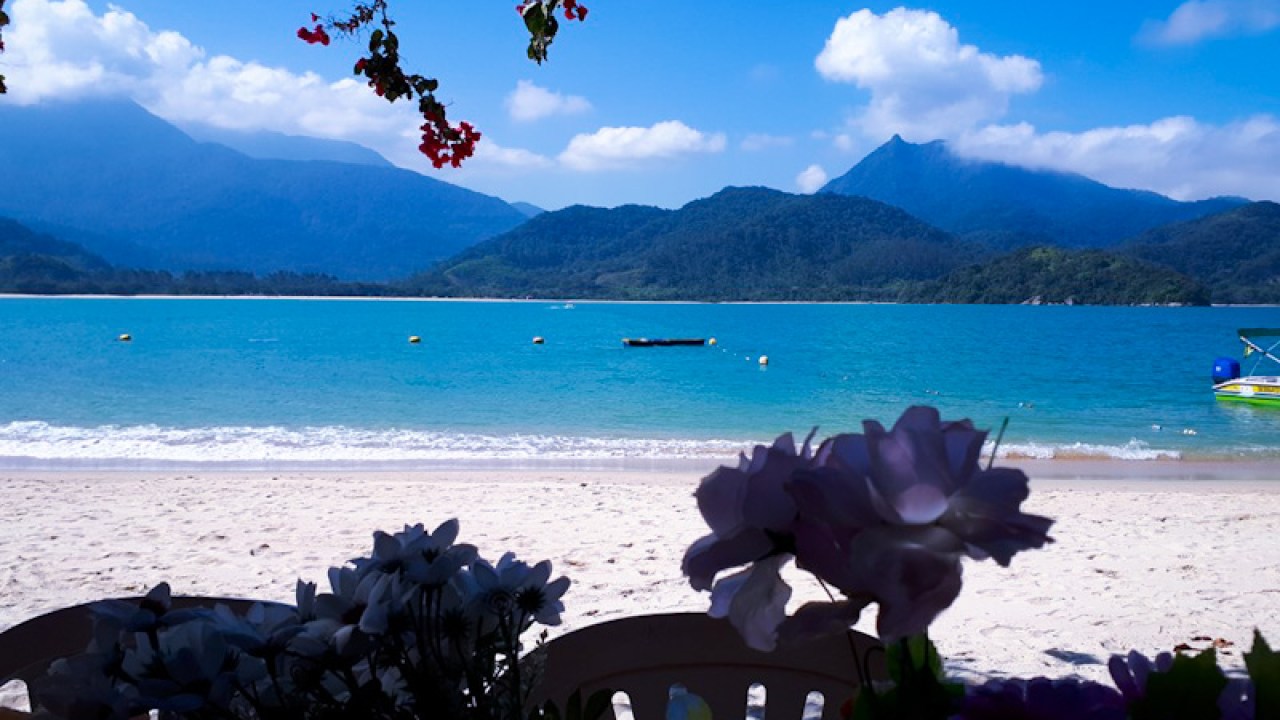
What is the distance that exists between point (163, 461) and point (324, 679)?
9.70 meters

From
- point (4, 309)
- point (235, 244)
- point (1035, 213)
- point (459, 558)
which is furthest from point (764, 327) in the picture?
point (1035, 213)

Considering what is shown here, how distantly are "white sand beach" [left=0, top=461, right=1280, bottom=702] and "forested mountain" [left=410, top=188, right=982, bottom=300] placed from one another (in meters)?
88.3

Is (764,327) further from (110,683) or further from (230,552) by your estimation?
(110,683)

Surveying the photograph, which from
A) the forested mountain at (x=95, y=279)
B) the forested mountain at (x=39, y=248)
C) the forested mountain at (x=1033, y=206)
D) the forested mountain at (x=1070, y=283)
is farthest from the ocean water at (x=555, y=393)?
the forested mountain at (x=1033, y=206)

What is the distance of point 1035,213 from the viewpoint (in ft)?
557

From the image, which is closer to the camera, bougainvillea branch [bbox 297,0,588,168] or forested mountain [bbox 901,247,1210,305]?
bougainvillea branch [bbox 297,0,588,168]

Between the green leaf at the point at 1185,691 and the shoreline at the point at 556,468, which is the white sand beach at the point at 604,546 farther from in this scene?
the green leaf at the point at 1185,691

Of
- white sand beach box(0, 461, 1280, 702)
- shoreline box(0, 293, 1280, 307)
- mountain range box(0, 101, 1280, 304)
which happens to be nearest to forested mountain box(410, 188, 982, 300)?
mountain range box(0, 101, 1280, 304)

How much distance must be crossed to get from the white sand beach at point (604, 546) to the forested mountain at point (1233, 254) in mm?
91726

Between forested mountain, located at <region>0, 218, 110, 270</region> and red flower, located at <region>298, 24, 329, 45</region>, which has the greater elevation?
forested mountain, located at <region>0, 218, 110, 270</region>

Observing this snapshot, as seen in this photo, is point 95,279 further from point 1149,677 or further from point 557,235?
point 1149,677

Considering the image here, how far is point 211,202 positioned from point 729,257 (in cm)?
9023

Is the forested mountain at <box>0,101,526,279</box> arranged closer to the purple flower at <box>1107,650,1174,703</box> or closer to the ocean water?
the ocean water

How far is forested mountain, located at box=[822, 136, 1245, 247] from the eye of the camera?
147m
